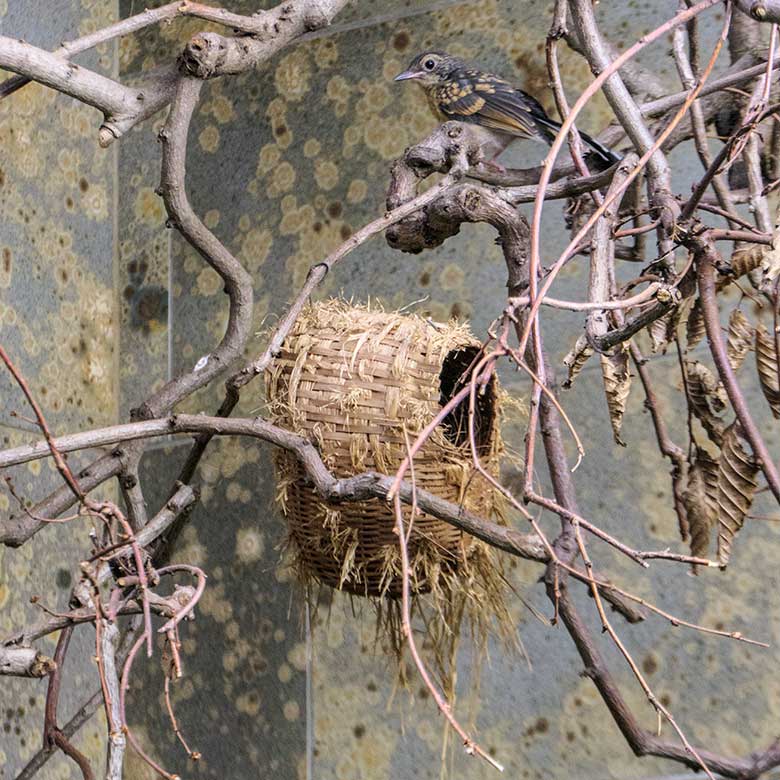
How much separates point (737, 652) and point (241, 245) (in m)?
1.21

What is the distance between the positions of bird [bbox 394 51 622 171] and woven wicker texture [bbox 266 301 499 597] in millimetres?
460

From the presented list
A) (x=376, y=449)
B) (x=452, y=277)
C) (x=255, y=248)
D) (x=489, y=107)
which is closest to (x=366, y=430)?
(x=376, y=449)

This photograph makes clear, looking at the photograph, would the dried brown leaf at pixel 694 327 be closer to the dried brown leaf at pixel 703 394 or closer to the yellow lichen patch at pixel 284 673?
A: the dried brown leaf at pixel 703 394

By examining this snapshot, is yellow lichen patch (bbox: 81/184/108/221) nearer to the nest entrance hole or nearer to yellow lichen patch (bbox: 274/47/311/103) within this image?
yellow lichen patch (bbox: 274/47/311/103)

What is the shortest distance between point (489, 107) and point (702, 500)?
3.16 ft

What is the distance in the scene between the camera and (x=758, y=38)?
67.4 inches

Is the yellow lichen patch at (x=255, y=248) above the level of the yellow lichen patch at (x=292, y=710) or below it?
above

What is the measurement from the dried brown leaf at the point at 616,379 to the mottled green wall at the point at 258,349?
93 cm

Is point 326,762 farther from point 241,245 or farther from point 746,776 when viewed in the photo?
point 746,776

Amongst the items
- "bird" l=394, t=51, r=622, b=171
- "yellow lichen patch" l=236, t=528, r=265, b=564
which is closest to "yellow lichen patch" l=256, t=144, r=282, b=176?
"bird" l=394, t=51, r=622, b=171

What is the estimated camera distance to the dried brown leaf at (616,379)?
44.7 inches

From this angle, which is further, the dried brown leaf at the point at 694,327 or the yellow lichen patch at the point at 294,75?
the yellow lichen patch at the point at 294,75

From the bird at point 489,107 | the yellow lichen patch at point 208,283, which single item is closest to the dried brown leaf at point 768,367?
the bird at point 489,107

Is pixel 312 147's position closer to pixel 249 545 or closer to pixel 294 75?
pixel 294 75
